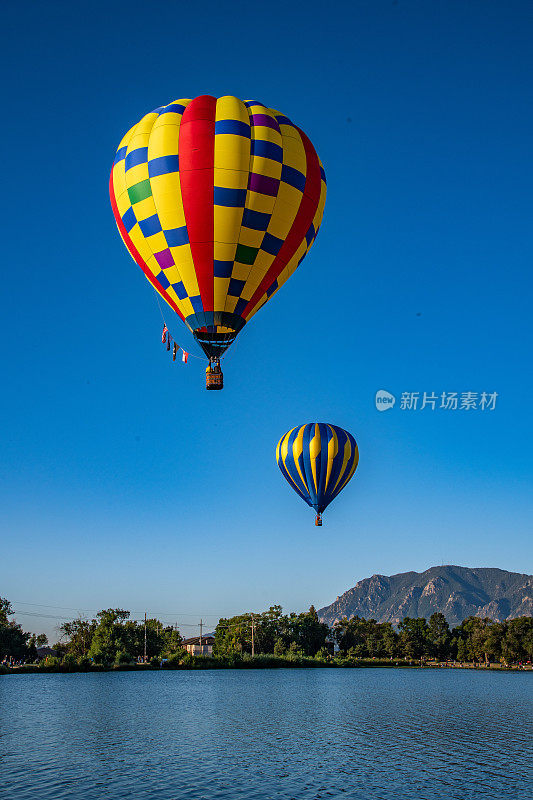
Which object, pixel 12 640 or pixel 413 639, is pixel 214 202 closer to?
pixel 12 640

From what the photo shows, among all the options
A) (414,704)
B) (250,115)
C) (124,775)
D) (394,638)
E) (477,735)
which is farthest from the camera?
(394,638)

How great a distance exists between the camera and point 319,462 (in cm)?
5247

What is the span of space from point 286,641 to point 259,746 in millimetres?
103601

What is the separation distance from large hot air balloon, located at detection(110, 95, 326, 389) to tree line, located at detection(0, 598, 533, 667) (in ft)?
269

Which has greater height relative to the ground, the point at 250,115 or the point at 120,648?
the point at 250,115

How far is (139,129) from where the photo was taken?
89.0 ft

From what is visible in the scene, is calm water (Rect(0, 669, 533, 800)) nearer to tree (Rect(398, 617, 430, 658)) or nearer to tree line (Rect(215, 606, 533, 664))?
tree line (Rect(215, 606, 533, 664))

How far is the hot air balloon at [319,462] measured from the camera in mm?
51594

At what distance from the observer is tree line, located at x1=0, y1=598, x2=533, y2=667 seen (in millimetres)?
110375

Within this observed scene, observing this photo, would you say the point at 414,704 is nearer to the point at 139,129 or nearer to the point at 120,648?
the point at 139,129

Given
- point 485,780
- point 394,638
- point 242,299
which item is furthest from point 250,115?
point 394,638

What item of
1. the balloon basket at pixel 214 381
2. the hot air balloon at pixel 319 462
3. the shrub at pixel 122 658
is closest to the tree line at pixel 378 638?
the shrub at pixel 122 658

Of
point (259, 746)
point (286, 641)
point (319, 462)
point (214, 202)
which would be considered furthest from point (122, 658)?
point (214, 202)

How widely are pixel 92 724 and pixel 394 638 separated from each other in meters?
122
